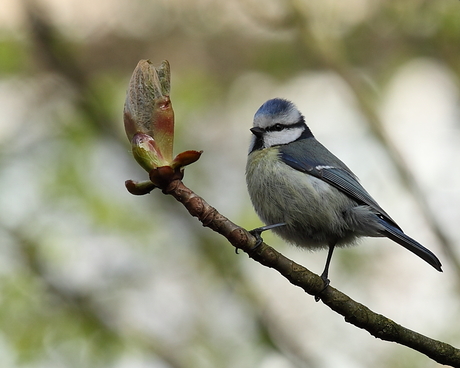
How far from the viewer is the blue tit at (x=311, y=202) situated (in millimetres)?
3205

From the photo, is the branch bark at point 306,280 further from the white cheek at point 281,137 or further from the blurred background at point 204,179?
the blurred background at point 204,179

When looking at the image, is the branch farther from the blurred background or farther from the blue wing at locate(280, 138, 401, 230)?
the blurred background

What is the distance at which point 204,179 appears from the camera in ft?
20.5

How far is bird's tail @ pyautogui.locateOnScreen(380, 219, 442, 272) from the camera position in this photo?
2.74 metres

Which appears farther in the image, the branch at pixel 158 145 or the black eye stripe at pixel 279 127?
the black eye stripe at pixel 279 127

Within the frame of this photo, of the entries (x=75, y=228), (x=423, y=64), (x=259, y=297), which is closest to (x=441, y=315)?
(x=259, y=297)

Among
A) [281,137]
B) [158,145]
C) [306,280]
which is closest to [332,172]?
[281,137]

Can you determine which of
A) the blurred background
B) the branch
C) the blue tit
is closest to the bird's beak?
the blue tit

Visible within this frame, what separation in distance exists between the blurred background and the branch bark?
2.05m

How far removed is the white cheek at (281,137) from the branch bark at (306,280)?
1778mm

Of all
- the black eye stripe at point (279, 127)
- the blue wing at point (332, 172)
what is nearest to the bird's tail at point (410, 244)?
the blue wing at point (332, 172)

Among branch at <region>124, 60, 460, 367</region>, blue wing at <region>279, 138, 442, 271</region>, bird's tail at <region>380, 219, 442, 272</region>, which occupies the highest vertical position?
blue wing at <region>279, 138, 442, 271</region>

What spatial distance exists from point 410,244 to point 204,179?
353 centimetres

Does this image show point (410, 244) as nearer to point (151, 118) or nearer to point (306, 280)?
point (306, 280)
